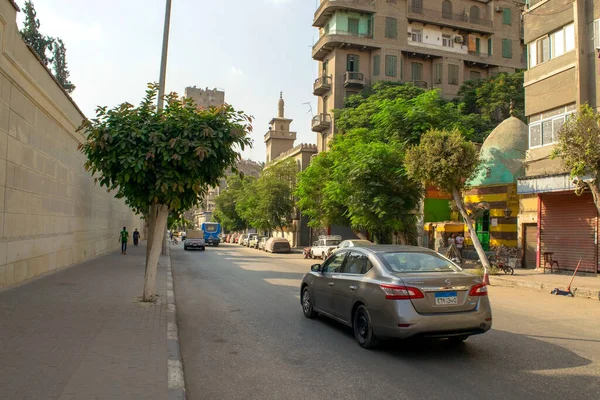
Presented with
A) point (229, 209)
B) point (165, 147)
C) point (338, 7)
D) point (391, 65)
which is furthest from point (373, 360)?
point (229, 209)

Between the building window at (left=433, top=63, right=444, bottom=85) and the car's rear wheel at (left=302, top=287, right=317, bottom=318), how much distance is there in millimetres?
47164

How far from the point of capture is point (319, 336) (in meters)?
8.16

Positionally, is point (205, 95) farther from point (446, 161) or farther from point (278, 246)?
point (446, 161)

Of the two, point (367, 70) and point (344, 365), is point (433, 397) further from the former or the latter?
point (367, 70)

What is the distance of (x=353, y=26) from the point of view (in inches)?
1961

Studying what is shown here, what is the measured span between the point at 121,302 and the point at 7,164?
4.63 meters

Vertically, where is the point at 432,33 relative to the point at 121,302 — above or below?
above

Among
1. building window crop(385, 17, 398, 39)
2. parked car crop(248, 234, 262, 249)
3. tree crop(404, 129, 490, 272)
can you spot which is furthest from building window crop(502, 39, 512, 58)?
tree crop(404, 129, 490, 272)

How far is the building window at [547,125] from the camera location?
20031mm

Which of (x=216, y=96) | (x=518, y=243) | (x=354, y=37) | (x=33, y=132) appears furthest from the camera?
(x=216, y=96)

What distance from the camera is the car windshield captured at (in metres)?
7.32

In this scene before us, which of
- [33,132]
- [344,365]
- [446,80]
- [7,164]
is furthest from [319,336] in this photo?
[446,80]

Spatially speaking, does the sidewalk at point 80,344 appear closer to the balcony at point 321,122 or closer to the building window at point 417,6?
the balcony at point 321,122

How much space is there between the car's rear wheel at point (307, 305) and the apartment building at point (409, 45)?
39.9m
